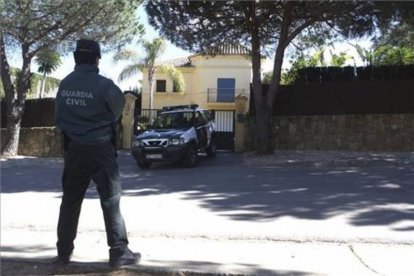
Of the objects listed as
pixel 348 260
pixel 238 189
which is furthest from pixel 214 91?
pixel 348 260

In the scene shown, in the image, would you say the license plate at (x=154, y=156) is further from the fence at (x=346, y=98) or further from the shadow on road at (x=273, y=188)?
the fence at (x=346, y=98)

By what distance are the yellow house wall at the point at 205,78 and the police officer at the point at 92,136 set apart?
1787 inches

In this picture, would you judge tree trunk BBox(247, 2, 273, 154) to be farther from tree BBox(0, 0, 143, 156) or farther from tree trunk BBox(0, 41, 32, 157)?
tree trunk BBox(0, 41, 32, 157)

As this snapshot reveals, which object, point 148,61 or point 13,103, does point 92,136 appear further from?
point 148,61

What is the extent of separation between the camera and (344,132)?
21047 mm

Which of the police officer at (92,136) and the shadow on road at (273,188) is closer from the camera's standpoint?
the police officer at (92,136)

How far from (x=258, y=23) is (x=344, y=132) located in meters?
5.36

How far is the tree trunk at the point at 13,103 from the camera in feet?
70.2

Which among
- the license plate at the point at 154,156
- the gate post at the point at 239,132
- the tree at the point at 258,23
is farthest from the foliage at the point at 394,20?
the license plate at the point at 154,156

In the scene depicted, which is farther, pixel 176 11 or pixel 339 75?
pixel 339 75

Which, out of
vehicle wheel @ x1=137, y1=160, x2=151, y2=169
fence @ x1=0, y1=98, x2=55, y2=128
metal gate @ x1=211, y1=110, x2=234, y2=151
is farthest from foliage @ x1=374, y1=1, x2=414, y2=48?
fence @ x1=0, y1=98, x2=55, y2=128

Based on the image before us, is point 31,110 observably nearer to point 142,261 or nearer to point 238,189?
point 238,189

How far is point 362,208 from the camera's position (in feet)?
29.1

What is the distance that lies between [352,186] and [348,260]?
223 inches
